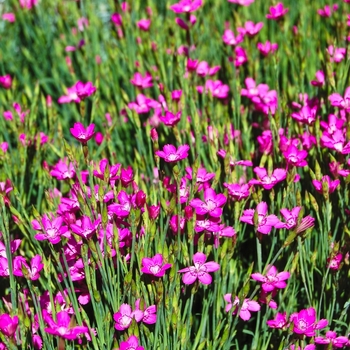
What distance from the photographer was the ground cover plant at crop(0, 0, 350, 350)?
1.78 meters

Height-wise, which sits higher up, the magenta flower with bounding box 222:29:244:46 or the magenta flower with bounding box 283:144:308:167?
the magenta flower with bounding box 222:29:244:46

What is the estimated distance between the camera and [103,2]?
14.1ft

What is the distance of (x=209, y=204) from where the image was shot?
1877 mm

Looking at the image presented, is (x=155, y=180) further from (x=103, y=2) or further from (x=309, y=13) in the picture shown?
(x=103, y=2)

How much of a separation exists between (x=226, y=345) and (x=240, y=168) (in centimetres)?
75

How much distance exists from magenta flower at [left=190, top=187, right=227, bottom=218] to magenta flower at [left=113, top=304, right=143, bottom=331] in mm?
336

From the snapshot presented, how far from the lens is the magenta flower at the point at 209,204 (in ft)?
6.05

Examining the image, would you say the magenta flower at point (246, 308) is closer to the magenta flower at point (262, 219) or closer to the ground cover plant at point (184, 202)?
the ground cover plant at point (184, 202)

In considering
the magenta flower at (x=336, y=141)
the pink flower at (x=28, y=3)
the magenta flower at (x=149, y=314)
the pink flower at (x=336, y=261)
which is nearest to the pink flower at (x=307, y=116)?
the magenta flower at (x=336, y=141)

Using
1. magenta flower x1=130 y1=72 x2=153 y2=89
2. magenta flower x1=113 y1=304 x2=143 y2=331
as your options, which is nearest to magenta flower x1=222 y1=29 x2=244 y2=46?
magenta flower x1=130 y1=72 x2=153 y2=89

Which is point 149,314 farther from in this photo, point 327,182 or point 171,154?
point 327,182

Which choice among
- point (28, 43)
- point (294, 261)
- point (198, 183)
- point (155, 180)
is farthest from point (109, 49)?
point (294, 261)

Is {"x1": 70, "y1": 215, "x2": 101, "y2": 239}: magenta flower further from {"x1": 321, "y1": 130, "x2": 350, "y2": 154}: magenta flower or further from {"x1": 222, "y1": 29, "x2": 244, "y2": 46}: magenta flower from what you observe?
{"x1": 222, "y1": 29, "x2": 244, "y2": 46}: magenta flower

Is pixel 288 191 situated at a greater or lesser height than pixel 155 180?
greater
